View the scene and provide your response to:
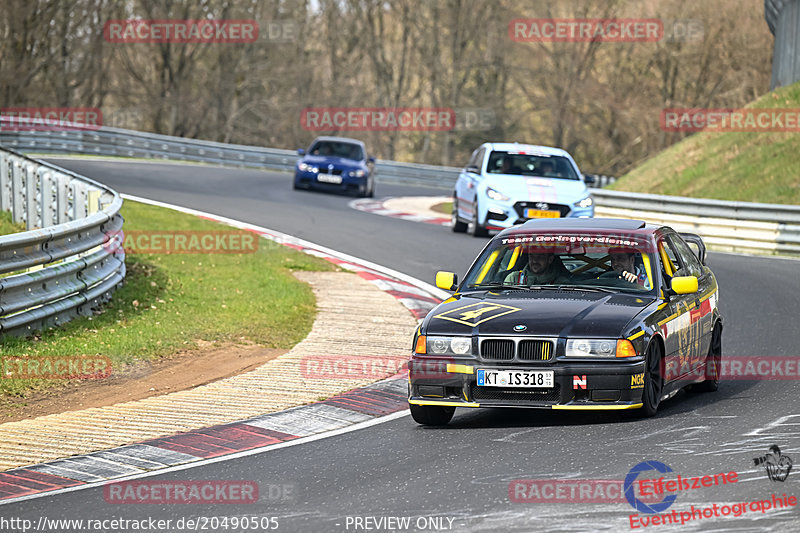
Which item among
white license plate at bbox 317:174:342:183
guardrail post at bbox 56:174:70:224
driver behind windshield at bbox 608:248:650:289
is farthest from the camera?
white license plate at bbox 317:174:342:183

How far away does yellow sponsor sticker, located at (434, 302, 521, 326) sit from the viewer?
826 cm

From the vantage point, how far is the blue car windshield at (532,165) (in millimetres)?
21562

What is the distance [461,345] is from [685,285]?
5.80ft

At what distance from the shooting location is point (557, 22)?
57.0 metres

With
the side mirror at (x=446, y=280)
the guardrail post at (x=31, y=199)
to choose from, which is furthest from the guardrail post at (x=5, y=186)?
the side mirror at (x=446, y=280)

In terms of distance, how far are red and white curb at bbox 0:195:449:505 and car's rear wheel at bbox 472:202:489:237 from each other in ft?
37.0

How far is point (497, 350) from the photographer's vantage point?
802 cm

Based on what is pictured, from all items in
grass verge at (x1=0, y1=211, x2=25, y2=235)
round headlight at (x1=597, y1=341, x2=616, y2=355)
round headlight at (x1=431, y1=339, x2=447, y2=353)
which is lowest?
grass verge at (x1=0, y1=211, x2=25, y2=235)

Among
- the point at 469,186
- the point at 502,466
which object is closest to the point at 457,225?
the point at 469,186

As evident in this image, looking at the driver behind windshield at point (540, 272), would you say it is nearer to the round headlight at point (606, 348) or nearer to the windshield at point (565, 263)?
the windshield at point (565, 263)

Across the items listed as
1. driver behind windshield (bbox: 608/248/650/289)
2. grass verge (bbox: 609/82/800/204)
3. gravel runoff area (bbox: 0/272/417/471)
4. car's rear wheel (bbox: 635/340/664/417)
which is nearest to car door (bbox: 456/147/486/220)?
grass verge (bbox: 609/82/800/204)

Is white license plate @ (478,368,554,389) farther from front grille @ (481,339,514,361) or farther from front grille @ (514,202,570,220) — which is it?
front grille @ (514,202,570,220)

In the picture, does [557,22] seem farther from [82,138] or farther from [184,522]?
[184,522]

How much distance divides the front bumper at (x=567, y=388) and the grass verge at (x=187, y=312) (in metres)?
3.47
